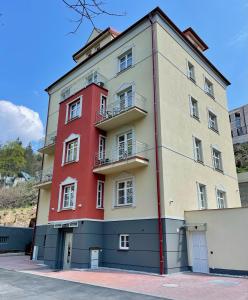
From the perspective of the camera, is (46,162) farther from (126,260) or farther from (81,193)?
(126,260)

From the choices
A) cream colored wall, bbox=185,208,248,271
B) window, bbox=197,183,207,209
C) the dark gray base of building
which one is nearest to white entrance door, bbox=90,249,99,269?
the dark gray base of building

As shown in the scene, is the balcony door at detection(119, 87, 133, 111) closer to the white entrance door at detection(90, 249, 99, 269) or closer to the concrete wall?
the white entrance door at detection(90, 249, 99, 269)

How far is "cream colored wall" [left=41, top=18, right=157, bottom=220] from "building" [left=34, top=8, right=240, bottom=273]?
0.06 metres

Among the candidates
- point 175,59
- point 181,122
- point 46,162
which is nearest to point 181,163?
point 181,122

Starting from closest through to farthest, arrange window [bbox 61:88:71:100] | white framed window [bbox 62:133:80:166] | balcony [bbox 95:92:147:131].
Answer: balcony [bbox 95:92:147:131] < white framed window [bbox 62:133:80:166] < window [bbox 61:88:71:100]

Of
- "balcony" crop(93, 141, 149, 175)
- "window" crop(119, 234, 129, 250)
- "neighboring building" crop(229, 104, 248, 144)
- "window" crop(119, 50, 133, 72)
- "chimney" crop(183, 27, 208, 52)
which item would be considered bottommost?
"window" crop(119, 234, 129, 250)

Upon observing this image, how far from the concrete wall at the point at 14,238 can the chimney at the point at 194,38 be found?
78.7ft

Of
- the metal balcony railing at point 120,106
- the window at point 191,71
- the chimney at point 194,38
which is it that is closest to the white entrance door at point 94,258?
the metal balcony railing at point 120,106

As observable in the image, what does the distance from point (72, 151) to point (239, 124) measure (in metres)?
38.0

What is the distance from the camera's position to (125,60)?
1884cm

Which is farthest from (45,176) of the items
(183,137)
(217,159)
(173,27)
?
(173,27)

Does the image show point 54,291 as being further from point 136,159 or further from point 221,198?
point 221,198

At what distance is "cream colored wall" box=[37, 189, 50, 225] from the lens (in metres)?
20.7

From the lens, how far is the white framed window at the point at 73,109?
61.1 feet
